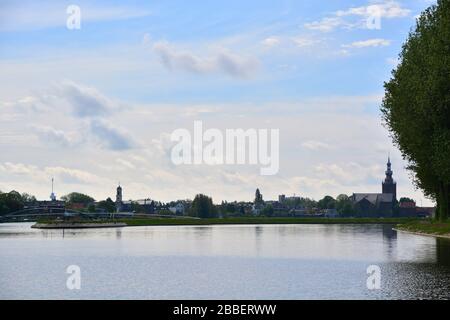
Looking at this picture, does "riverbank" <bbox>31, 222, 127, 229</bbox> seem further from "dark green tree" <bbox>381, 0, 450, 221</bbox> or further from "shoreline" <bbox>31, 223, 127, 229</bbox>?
"dark green tree" <bbox>381, 0, 450, 221</bbox>

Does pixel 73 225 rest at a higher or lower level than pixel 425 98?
lower

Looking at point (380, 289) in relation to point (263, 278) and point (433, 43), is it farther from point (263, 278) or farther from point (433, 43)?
point (433, 43)

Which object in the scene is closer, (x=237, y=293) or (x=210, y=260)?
(x=237, y=293)

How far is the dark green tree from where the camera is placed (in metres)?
75.0

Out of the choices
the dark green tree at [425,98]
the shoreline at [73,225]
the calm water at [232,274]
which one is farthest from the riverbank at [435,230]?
the shoreline at [73,225]

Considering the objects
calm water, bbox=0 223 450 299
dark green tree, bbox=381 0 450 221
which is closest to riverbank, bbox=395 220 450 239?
dark green tree, bbox=381 0 450 221

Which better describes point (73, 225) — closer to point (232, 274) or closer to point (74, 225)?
point (74, 225)

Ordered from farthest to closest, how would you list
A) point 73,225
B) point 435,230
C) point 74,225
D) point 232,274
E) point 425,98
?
point 74,225, point 73,225, point 435,230, point 425,98, point 232,274

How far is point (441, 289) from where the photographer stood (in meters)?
37.4

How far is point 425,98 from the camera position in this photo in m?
77.2

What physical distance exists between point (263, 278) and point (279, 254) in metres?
20.3

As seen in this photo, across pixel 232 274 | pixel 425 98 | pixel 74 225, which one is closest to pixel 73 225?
pixel 74 225
